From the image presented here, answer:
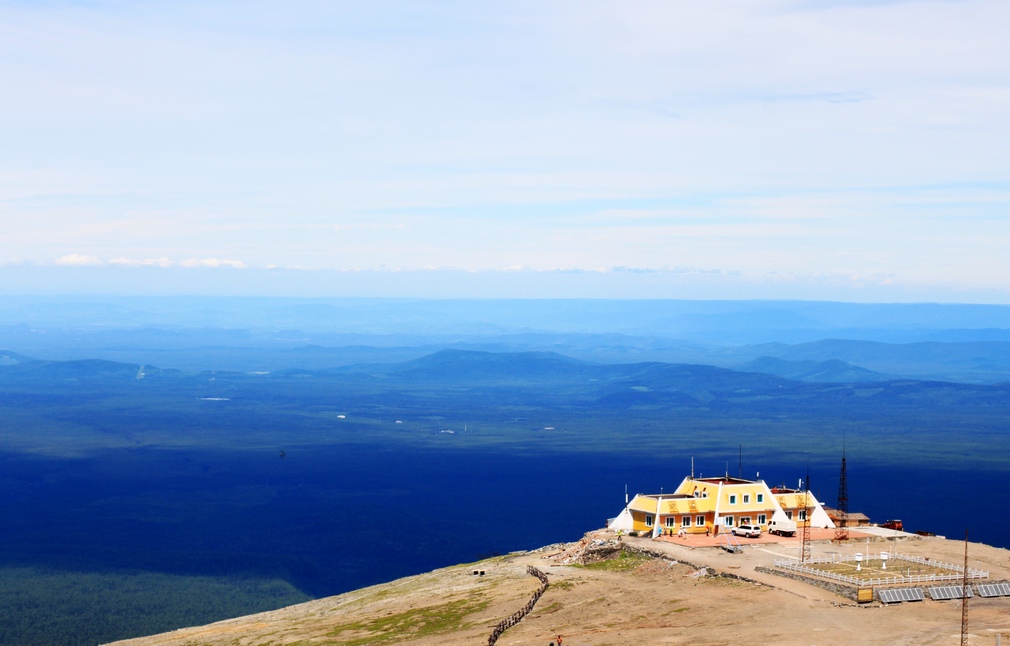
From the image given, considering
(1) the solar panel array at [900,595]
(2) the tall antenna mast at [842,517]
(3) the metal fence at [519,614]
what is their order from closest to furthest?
(3) the metal fence at [519,614] < (1) the solar panel array at [900,595] < (2) the tall antenna mast at [842,517]

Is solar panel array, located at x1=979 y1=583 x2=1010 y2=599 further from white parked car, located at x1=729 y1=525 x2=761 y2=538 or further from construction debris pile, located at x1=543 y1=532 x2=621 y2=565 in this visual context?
construction debris pile, located at x1=543 y1=532 x2=621 y2=565

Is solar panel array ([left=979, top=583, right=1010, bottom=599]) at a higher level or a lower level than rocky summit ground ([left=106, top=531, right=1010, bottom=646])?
higher

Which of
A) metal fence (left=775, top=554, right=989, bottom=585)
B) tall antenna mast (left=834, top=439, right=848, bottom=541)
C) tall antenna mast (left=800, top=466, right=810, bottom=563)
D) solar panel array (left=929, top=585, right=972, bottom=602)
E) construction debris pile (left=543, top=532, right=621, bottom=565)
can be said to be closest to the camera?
solar panel array (left=929, top=585, right=972, bottom=602)

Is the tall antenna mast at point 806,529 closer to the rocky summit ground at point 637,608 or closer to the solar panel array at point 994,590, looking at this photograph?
the rocky summit ground at point 637,608

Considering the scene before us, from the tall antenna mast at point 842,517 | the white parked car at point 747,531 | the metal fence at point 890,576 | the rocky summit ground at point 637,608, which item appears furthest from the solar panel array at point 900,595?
the white parked car at point 747,531

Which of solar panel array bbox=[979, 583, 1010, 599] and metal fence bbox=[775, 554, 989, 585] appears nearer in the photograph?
solar panel array bbox=[979, 583, 1010, 599]

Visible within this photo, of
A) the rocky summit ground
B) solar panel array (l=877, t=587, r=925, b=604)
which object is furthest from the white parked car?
solar panel array (l=877, t=587, r=925, b=604)
